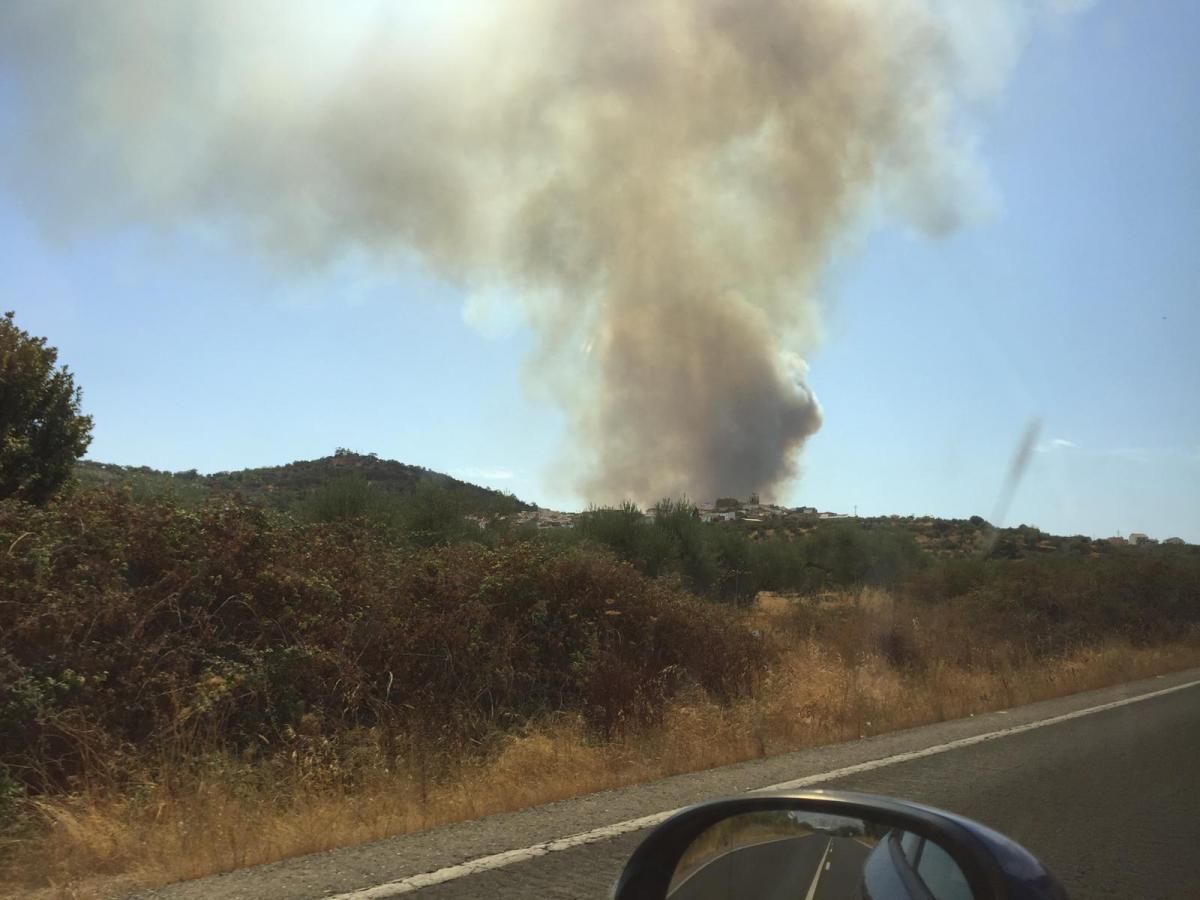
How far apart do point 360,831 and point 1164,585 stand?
25.7 meters

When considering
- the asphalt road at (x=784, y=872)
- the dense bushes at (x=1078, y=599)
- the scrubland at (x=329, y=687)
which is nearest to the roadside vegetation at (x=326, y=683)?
the scrubland at (x=329, y=687)

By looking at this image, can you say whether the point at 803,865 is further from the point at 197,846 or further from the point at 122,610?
the point at 122,610

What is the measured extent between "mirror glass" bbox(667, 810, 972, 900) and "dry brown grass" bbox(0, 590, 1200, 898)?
3.83 m

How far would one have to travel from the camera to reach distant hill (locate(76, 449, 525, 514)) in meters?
10.9

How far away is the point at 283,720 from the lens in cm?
757

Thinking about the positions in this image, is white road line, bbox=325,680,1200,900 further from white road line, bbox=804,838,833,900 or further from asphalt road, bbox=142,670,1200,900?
white road line, bbox=804,838,833,900

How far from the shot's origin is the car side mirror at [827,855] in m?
1.81

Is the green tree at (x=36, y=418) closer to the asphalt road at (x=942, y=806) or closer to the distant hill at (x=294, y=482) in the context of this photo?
the distant hill at (x=294, y=482)

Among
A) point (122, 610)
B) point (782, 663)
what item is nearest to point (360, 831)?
point (122, 610)

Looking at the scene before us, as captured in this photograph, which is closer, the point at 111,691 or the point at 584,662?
the point at 111,691

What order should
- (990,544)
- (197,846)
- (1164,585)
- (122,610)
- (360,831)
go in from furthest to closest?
(990,544) < (1164,585) < (122,610) < (360,831) < (197,846)

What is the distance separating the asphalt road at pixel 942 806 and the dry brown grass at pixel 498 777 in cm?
42

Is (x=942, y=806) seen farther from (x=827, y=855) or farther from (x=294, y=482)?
(x=294, y=482)

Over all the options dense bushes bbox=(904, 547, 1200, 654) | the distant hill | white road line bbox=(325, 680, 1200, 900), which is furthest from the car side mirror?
dense bushes bbox=(904, 547, 1200, 654)
